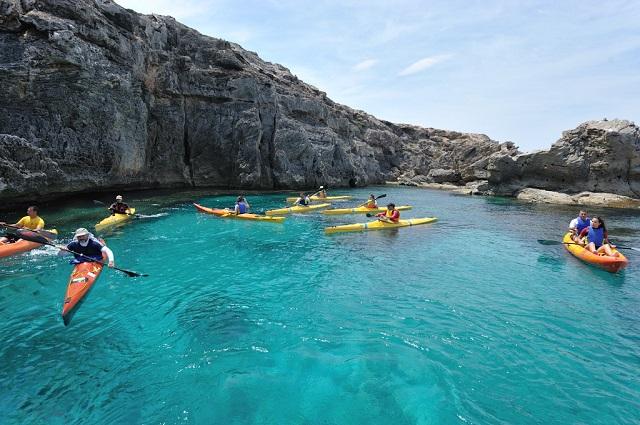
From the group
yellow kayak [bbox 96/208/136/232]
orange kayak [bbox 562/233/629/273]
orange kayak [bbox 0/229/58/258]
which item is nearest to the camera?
orange kayak [bbox 562/233/629/273]

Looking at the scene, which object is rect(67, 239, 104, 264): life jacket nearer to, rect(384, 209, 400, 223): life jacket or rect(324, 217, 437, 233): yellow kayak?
rect(324, 217, 437, 233): yellow kayak

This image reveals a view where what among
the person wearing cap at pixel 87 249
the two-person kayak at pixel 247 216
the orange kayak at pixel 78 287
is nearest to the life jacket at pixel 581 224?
the two-person kayak at pixel 247 216

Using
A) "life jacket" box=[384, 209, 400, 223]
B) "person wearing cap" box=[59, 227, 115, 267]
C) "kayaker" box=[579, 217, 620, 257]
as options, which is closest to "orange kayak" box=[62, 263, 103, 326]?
"person wearing cap" box=[59, 227, 115, 267]

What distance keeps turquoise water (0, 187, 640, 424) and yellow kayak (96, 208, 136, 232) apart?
11.5 feet

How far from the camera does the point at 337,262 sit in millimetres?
13344

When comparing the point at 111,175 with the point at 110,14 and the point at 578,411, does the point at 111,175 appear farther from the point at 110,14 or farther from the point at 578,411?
the point at 578,411

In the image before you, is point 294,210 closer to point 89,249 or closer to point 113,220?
point 113,220

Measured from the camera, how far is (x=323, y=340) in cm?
779

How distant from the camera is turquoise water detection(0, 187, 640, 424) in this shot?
5.79 metres

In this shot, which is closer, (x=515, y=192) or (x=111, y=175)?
(x=111, y=175)

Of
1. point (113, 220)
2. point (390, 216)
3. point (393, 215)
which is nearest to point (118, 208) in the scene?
point (113, 220)

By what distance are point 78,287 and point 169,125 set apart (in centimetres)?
2494

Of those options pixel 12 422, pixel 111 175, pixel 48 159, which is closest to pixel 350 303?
pixel 12 422

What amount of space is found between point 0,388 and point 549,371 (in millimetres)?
8880
